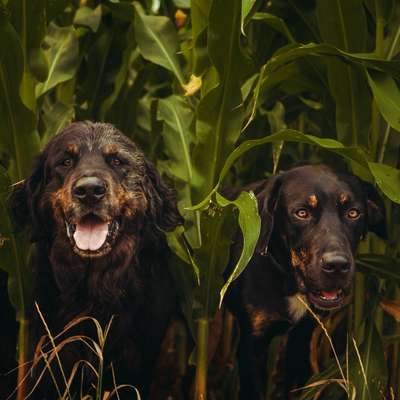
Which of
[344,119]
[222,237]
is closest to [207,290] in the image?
[222,237]

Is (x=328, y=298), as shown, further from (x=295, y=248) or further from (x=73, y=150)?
(x=73, y=150)

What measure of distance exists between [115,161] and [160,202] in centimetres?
29

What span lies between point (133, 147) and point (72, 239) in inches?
21.8

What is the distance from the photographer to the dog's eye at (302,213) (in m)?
3.70

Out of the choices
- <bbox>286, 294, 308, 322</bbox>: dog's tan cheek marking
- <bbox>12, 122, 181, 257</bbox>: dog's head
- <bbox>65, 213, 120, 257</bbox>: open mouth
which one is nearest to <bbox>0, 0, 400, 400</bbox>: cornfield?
<bbox>12, 122, 181, 257</bbox>: dog's head

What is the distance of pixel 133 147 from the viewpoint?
388 cm

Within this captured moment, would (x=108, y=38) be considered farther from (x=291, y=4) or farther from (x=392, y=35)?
(x=392, y=35)

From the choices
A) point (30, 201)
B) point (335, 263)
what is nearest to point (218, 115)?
point (335, 263)

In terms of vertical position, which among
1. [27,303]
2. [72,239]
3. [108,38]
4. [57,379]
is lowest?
[57,379]

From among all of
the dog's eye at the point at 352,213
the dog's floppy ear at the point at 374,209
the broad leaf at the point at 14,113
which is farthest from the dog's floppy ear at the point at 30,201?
the dog's floppy ear at the point at 374,209

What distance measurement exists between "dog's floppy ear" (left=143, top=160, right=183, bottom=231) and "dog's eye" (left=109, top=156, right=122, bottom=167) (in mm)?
143

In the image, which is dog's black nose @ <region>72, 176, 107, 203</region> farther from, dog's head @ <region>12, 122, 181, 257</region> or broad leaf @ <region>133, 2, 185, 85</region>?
broad leaf @ <region>133, 2, 185, 85</region>

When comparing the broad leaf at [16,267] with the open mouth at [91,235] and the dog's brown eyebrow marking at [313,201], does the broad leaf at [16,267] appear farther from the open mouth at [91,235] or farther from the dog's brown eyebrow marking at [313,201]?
the dog's brown eyebrow marking at [313,201]

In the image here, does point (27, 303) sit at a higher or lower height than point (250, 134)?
lower
